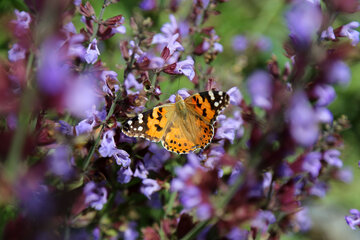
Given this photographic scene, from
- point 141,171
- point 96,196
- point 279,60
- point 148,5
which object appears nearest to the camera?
point 96,196

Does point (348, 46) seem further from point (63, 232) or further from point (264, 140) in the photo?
point (63, 232)

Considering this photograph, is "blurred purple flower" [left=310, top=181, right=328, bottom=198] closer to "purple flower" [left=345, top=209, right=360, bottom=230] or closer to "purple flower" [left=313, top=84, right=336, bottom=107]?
"purple flower" [left=345, top=209, right=360, bottom=230]

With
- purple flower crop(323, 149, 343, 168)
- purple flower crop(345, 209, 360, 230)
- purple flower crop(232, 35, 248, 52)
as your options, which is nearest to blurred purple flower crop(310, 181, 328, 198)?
purple flower crop(323, 149, 343, 168)

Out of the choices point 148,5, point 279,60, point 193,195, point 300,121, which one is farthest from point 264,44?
point 300,121

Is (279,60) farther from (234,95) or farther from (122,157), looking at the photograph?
(122,157)

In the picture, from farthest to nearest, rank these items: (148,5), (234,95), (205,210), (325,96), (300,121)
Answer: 1. (148,5)
2. (234,95)
3. (325,96)
4. (205,210)
5. (300,121)

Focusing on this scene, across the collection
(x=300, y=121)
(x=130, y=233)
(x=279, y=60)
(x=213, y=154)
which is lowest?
(x=279, y=60)
